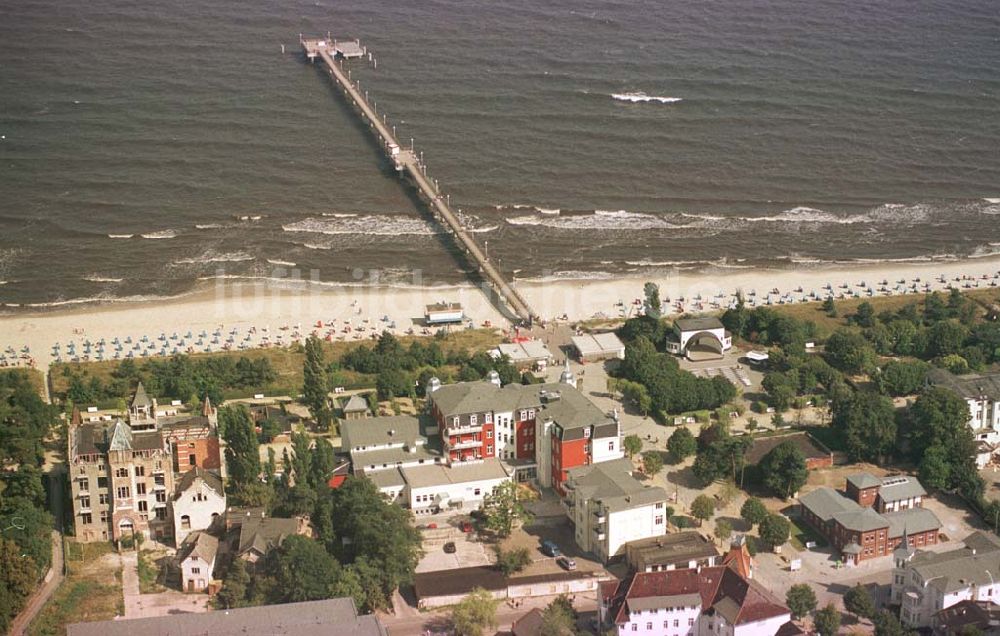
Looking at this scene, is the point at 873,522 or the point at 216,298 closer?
the point at 873,522

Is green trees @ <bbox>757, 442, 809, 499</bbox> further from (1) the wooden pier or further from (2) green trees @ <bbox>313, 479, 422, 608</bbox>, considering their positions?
(1) the wooden pier

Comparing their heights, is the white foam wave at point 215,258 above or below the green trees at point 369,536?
above

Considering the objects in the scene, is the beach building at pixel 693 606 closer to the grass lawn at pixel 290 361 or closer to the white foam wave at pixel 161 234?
the grass lawn at pixel 290 361

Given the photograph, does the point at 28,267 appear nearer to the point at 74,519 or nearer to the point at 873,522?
the point at 74,519

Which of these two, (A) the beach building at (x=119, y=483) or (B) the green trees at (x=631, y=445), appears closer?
(A) the beach building at (x=119, y=483)

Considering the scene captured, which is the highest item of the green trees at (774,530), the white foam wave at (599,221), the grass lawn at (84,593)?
the white foam wave at (599,221)

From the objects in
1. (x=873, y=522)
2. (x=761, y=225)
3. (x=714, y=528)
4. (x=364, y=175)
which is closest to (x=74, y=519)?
(x=714, y=528)

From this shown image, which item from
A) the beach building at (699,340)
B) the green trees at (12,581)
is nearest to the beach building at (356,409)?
the beach building at (699,340)
